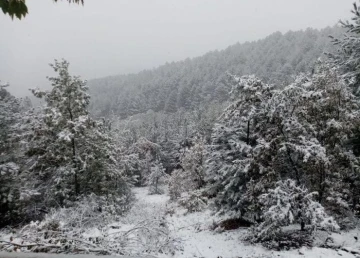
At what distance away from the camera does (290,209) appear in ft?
40.4

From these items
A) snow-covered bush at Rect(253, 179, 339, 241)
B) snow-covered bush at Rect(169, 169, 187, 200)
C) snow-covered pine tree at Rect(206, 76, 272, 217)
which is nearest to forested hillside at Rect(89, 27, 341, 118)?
snow-covered bush at Rect(169, 169, 187, 200)

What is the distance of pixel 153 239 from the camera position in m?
7.93

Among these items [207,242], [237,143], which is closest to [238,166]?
[237,143]

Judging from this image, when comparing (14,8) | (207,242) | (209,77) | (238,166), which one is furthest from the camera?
(209,77)

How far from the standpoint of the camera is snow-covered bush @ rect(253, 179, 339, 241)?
38.8 feet

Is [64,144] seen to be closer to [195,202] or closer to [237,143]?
[237,143]

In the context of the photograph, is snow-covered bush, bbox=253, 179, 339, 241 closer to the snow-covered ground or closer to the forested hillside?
the snow-covered ground

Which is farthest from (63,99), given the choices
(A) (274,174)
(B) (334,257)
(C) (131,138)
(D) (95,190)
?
(C) (131,138)

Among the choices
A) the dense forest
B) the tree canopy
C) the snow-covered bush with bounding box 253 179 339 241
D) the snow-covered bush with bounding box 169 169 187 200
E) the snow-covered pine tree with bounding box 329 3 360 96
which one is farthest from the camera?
the snow-covered bush with bounding box 169 169 187 200

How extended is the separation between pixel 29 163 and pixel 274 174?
1213 centimetres

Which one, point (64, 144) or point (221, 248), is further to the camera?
point (64, 144)

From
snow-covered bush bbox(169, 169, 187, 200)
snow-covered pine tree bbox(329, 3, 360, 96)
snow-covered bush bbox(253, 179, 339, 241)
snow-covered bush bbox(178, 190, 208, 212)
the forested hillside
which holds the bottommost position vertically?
snow-covered bush bbox(169, 169, 187, 200)

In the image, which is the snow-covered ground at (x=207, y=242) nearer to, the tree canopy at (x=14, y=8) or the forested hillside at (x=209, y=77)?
the tree canopy at (x=14, y=8)

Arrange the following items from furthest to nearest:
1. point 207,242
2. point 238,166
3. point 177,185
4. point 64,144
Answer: point 177,185
point 64,144
point 238,166
point 207,242
